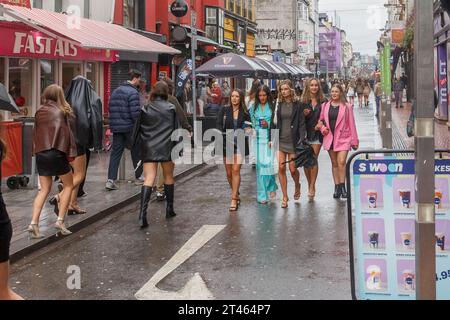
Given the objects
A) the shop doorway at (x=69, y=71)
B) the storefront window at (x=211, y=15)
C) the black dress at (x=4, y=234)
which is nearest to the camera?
the black dress at (x=4, y=234)

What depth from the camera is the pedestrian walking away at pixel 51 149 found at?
7844 millimetres

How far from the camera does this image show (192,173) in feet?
48.5

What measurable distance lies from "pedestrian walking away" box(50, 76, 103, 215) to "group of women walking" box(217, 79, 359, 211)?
1.92 meters

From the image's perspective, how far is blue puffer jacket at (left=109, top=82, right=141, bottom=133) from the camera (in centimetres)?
1162

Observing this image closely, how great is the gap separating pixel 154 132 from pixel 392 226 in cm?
485

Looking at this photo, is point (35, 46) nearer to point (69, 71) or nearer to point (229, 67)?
point (69, 71)

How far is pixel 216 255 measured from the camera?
7.27m

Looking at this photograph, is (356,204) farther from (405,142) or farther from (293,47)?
(293,47)

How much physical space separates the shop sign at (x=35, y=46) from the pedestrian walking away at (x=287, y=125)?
5.72 meters

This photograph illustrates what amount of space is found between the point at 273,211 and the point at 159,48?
10590 mm

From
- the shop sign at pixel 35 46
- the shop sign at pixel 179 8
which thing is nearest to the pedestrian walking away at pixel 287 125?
the shop sign at pixel 35 46

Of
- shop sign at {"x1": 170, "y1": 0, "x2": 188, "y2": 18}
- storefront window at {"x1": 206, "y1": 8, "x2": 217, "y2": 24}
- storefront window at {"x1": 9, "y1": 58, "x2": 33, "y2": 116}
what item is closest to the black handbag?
storefront window at {"x1": 9, "y1": 58, "x2": 33, "y2": 116}

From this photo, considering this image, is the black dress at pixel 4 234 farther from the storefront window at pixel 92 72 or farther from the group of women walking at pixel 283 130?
the storefront window at pixel 92 72
